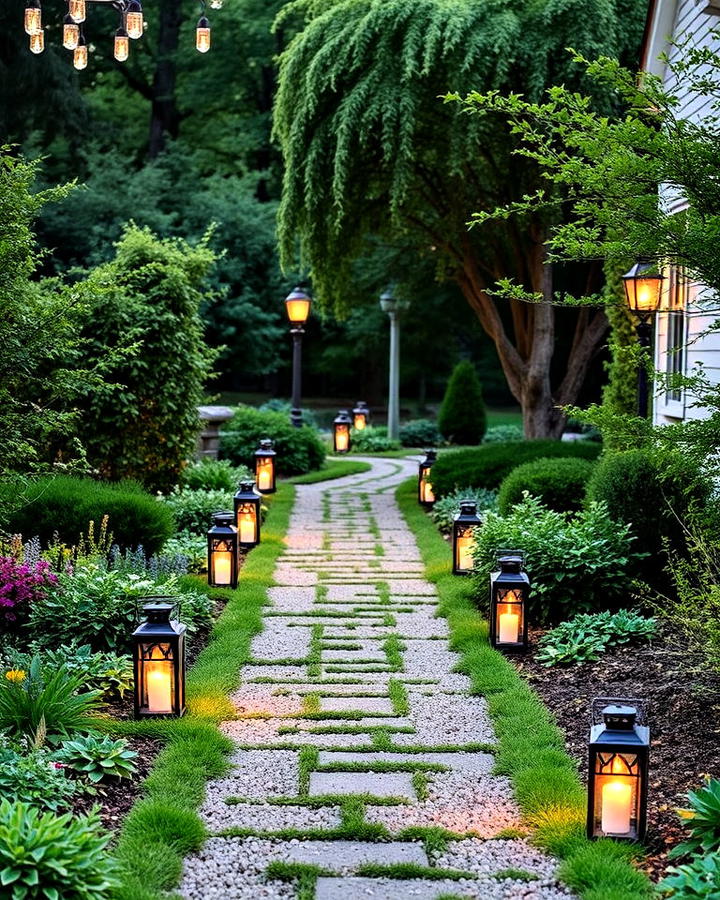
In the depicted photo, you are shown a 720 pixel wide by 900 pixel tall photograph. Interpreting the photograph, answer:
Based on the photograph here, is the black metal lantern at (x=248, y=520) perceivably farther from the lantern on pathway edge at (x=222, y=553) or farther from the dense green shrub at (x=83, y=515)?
the dense green shrub at (x=83, y=515)

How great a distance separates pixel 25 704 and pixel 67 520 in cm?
382

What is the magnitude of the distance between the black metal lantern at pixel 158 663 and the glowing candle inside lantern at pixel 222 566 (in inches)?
128

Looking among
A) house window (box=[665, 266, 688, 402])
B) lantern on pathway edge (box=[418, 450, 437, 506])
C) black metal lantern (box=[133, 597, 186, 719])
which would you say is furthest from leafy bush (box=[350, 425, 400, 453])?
black metal lantern (box=[133, 597, 186, 719])

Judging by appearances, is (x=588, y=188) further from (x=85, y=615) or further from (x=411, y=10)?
(x=411, y=10)

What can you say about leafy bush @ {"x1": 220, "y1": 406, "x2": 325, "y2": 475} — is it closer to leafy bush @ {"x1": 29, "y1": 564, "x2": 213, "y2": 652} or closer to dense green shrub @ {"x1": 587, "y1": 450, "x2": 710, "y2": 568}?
dense green shrub @ {"x1": 587, "y1": 450, "x2": 710, "y2": 568}

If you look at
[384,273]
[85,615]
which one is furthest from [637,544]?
[384,273]

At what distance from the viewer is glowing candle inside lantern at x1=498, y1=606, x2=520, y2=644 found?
24.3 feet

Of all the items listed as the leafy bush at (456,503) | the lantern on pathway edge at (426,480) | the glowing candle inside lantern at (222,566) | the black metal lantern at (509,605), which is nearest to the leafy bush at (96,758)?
the black metal lantern at (509,605)

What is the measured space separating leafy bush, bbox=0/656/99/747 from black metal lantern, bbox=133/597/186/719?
429 millimetres

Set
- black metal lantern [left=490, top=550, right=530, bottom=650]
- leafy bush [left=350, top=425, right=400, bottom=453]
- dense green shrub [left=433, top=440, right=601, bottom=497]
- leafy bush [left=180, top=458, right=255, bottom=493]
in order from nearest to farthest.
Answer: black metal lantern [left=490, top=550, right=530, bottom=650] → leafy bush [left=180, top=458, right=255, bottom=493] → dense green shrub [left=433, top=440, right=601, bottom=497] → leafy bush [left=350, top=425, right=400, bottom=453]

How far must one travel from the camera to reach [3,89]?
77.9 ft

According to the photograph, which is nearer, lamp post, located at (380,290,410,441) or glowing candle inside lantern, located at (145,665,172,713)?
glowing candle inside lantern, located at (145,665,172,713)

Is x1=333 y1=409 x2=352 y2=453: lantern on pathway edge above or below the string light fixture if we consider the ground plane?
below

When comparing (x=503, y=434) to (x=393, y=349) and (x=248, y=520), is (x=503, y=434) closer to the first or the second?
(x=393, y=349)
